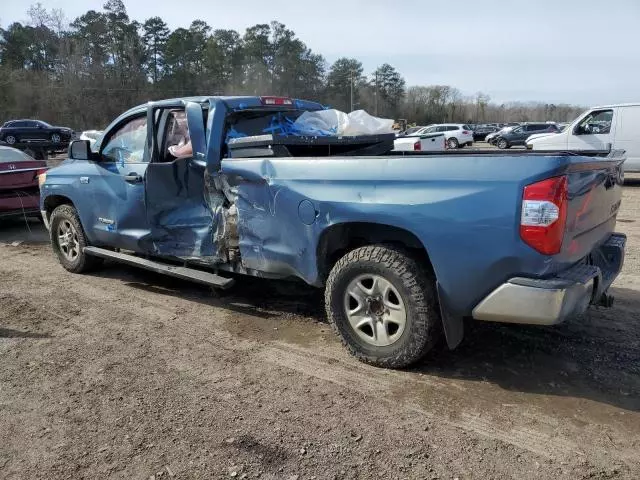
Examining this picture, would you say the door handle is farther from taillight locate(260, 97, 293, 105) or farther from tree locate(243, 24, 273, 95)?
tree locate(243, 24, 273, 95)

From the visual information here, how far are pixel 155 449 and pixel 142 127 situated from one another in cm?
362

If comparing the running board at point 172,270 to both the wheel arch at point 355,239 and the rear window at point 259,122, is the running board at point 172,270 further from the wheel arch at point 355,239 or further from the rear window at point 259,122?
the rear window at point 259,122

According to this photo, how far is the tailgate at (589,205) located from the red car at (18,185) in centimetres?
904

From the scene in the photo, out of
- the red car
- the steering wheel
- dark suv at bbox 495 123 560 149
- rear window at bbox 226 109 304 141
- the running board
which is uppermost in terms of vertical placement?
rear window at bbox 226 109 304 141

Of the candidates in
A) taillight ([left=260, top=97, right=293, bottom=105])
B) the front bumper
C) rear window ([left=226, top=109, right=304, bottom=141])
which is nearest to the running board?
rear window ([left=226, top=109, right=304, bottom=141])

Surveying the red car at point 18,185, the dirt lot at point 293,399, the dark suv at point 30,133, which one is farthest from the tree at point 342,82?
the dirt lot at point 293,399

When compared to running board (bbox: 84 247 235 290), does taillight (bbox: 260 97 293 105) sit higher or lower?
higher

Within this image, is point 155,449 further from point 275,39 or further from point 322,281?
point 275,39

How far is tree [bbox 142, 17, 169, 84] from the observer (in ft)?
216

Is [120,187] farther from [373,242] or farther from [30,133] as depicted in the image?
[30,133]

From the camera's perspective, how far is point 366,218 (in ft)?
11.9

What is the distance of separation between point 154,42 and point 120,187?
221 feet

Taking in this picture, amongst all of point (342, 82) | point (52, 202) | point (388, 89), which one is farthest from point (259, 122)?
point (388, 89)

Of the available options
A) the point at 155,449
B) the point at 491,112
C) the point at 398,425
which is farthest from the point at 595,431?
the point at 491,112
